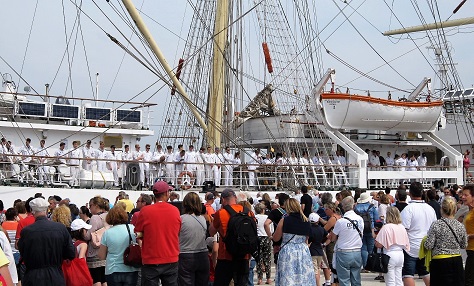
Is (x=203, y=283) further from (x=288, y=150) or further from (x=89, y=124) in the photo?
(x=288, y=150)

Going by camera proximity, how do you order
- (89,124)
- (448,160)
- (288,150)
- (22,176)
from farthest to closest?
(448,160)
(288,150)
(89,124)
(22,176)

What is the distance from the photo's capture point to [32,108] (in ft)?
85.3

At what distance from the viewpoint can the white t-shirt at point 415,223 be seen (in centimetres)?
1099

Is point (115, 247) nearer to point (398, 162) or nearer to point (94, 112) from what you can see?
point (94, 112)

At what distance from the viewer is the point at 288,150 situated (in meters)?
29.8

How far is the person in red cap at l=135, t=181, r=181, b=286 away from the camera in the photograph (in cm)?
866

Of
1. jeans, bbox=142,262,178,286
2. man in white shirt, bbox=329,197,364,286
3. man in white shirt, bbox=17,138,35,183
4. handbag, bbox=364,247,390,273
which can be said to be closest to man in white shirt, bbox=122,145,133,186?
man in white shirt, bbox=17,138,35,183

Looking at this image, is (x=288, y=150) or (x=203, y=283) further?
(x=288, y=150)

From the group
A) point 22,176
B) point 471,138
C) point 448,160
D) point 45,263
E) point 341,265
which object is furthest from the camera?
point 471,138

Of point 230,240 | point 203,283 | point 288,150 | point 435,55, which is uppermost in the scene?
point 435,55

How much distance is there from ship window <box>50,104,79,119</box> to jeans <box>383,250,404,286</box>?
59.8 feet

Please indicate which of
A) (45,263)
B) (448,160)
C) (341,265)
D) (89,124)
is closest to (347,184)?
(448,160)

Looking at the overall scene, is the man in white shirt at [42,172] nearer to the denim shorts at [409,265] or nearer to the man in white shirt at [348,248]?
the man in white shirt at [348,248]

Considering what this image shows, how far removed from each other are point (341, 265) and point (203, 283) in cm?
242
